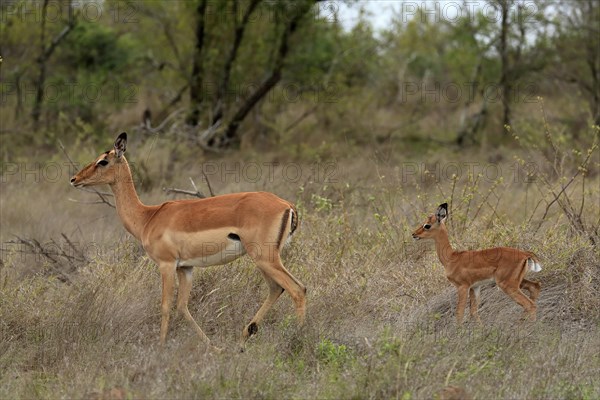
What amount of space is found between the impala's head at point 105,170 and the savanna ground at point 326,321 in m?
0.86

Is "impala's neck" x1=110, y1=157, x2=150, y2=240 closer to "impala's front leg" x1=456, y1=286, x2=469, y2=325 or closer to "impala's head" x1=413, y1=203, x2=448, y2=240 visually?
"impala's head" x1=413, y1=203, x2=448, y2=240

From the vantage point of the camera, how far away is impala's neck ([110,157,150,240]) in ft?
27.1

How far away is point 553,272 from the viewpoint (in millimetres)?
8406

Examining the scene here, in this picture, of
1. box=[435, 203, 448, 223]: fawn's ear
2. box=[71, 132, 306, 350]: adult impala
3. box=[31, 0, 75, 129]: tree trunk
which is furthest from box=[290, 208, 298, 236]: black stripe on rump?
box=[31, 0, 75, 129]: tree trunk

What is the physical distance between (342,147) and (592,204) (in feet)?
31.2

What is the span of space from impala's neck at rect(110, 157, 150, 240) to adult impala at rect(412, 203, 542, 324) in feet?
8.61

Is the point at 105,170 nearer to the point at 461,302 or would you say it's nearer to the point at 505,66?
the point at 461,302

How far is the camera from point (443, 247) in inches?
323

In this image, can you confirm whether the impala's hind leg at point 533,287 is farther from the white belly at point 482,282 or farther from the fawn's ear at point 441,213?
the fawn's ear at point 441,213

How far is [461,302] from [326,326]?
1.10 metres

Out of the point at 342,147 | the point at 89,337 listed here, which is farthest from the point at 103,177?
the point at 342,147

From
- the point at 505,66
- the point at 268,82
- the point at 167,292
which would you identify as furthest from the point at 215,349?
the point at 505,66

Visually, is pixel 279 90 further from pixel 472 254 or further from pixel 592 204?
pixel 472 254

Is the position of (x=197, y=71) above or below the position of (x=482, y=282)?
above
